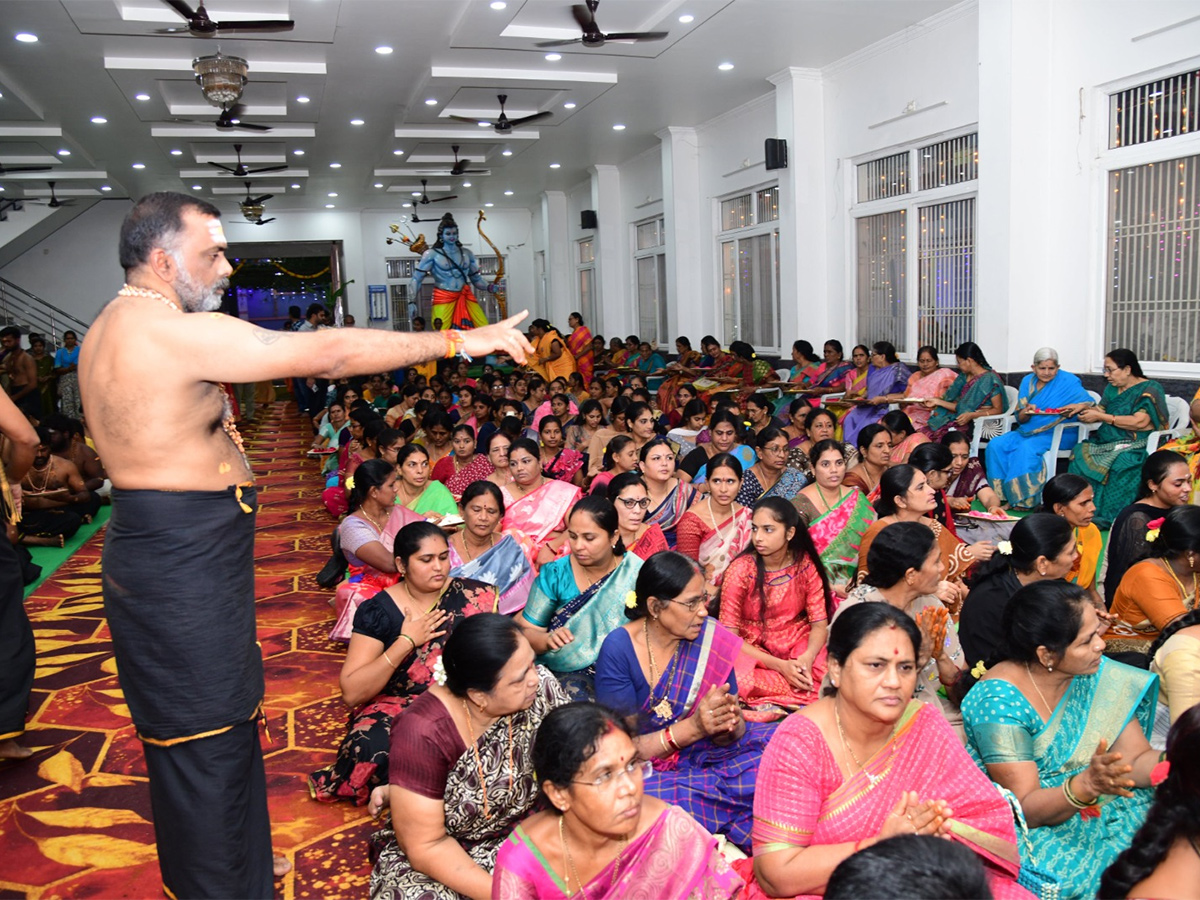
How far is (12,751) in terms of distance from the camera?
10.8 ft

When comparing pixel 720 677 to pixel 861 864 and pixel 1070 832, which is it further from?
pixel 861 864

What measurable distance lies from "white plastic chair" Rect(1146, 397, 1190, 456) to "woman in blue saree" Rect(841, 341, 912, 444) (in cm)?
227

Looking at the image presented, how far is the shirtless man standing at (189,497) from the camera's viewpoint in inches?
68.1

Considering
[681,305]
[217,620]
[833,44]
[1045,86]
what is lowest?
[217,620]

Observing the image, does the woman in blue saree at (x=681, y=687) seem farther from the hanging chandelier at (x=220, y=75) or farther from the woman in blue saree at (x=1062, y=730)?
the hanging chandelier at (x=220, y=75)

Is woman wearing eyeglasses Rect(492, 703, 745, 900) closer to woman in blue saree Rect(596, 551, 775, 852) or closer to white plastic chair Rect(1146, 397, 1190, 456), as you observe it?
woman in blue saree Rect(596, 551, 775, 852)

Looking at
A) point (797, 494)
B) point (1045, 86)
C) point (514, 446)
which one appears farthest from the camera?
point (1045, 86)

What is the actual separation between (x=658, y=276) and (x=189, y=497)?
464 inches

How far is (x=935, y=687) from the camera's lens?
2932 millimetres

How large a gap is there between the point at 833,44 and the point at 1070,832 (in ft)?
23.8

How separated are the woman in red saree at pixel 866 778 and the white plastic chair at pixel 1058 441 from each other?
513 centimetres

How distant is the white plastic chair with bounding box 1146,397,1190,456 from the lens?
5.79 metres

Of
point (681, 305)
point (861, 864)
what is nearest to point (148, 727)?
point (861, 864)

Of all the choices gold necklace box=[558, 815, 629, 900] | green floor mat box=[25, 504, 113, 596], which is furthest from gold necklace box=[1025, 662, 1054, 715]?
green floor mat box=[25, 504, 113, 596]
